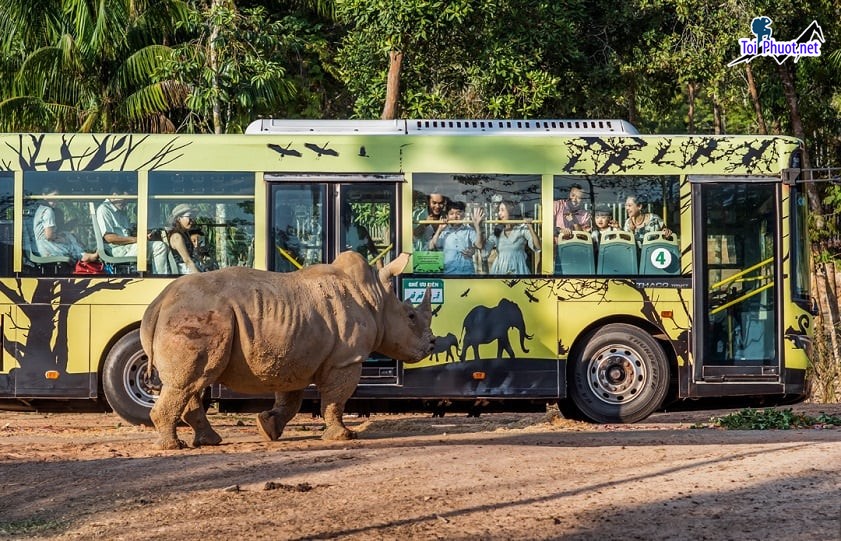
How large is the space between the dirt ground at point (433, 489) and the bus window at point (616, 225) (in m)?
2.59

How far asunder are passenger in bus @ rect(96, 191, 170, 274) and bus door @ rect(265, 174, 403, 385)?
3.55ft

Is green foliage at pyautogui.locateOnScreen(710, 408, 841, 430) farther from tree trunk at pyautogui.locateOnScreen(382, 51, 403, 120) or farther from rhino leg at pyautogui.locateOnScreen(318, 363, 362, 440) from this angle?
tree trunk at pyautogui.locateOnScreen(382, 51, 403, 120)

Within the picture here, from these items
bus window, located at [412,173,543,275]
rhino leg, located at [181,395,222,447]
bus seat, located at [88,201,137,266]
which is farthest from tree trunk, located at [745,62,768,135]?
rhino leg, located at [181,395,222,447]

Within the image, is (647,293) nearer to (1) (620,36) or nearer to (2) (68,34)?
(1) (620,36)

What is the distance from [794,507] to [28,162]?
8.57 m

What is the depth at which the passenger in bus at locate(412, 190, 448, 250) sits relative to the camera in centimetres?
1298

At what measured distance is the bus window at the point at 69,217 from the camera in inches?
504

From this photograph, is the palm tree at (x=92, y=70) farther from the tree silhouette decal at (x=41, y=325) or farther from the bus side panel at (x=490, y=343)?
the bus side panel at (x=490, y=343)

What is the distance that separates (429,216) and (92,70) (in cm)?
956

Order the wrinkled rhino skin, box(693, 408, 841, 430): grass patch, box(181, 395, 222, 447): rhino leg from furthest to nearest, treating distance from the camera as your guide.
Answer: box(693, 408, 841, 430): grass patch
box(181, 395, 222, 447): rhino leg
the wrinkled rhino skin

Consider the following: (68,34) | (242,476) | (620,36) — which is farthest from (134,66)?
(242,476)

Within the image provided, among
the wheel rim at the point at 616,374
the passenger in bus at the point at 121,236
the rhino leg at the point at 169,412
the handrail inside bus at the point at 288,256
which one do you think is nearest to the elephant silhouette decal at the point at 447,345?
the wheel rim at the point at 616,374

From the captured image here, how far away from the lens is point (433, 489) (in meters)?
7.74

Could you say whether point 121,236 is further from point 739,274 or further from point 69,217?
point 739,274
